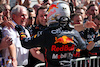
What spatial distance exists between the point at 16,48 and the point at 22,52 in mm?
148

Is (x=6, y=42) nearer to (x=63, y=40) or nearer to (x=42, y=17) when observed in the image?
(x=63, y=40)

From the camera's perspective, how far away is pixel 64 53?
301 cm

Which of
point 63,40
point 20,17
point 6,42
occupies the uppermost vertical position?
point 20,17

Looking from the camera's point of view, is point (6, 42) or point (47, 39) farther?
point (6, 42)

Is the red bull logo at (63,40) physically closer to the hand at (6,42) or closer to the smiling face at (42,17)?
the hand at (6,42)

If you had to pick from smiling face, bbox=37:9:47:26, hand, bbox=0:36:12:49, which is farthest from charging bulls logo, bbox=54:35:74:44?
smiling face, bbox=37:9:47:26

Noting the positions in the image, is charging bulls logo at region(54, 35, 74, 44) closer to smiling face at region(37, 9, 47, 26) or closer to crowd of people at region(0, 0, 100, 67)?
crowd of people at region(0, 0, 100, 67)

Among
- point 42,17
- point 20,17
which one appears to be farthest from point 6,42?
point 42,17

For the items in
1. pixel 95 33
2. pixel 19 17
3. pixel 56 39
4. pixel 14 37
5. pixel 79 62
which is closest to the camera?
pixel 56 39

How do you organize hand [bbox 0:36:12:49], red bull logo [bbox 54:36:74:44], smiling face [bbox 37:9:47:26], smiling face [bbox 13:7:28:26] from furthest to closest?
smiling face [bbox 37:9:47:26] → smiling face [bbox 13:7:28:26] → hand [bbox 0:36:12:49] → red bull logo [bbox 54:36:74:44]

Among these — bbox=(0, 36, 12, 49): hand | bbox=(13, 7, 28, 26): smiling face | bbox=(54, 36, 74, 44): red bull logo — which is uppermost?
bbox=(13, 7, 28, 26): smiling face

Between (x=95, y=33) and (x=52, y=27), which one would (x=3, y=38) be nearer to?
(x=52, y=27)

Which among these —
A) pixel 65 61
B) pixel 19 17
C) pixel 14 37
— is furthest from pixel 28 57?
pixel 65 61

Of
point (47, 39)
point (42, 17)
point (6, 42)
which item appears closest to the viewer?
point (47, 39)
